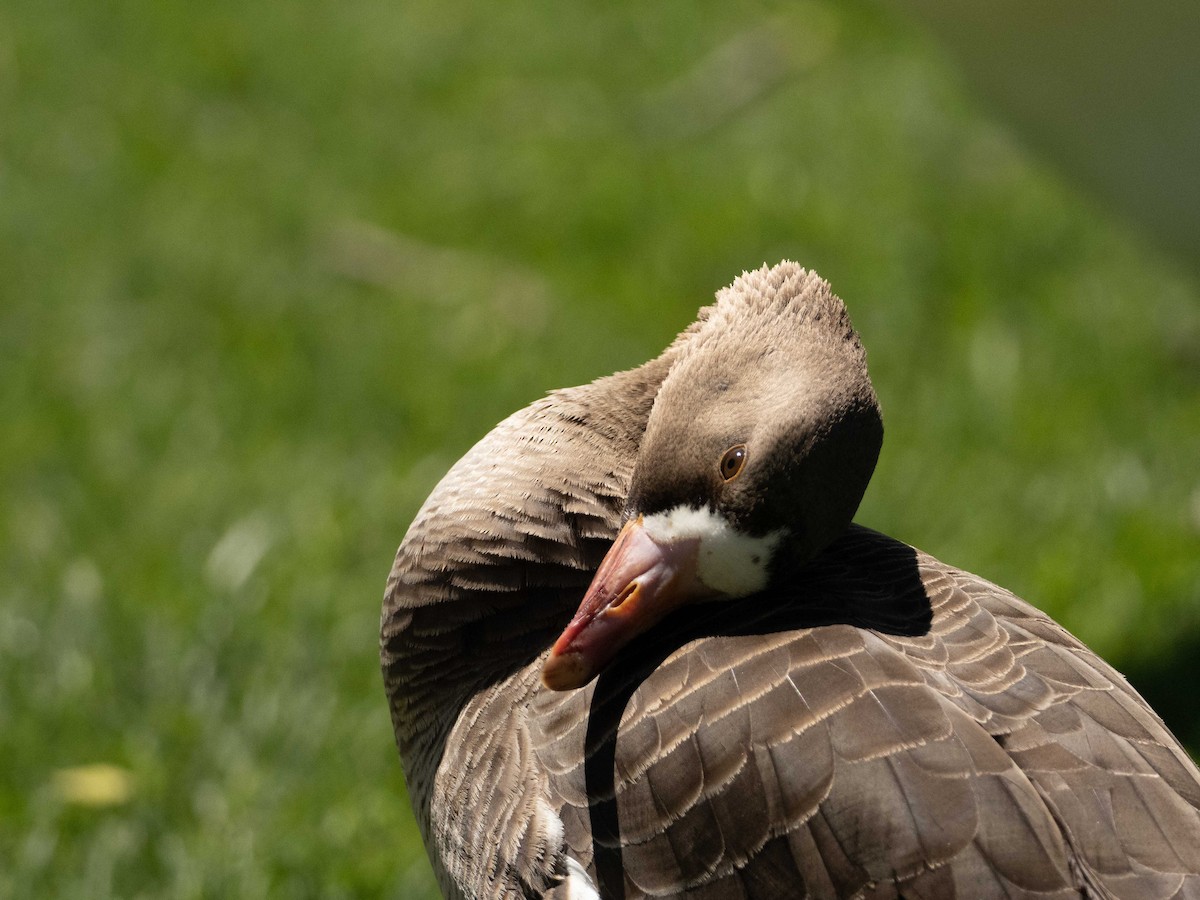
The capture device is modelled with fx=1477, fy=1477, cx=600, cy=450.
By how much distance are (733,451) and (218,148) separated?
5930 mm

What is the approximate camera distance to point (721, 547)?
2.79 meters

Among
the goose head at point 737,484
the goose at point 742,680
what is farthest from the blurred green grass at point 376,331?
the goose head at point 737,484

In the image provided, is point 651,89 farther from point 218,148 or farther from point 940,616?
point 940,616

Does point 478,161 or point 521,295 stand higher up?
point 478,161

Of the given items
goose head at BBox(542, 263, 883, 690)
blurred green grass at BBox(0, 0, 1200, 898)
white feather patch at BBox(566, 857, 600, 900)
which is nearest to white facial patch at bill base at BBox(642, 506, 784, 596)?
goose head at BBox(542, 263, 883, 690)

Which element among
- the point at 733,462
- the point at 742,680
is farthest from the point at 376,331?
the point at 742,680

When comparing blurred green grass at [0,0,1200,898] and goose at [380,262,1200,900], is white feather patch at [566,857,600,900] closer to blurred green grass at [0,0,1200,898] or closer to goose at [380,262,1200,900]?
goose at [380,262,1200,900]

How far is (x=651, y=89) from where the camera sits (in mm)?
8445

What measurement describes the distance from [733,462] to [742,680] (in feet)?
1.35

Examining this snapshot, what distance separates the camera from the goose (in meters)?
2.52

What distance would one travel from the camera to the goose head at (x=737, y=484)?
9.00 ft

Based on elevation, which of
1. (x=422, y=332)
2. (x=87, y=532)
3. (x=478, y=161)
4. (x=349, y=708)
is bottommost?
(x=349, y=708)

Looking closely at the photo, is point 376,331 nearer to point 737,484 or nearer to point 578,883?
point 737,484

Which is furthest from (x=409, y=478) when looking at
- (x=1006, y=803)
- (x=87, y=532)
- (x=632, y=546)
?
(x=1006, y=803)
